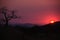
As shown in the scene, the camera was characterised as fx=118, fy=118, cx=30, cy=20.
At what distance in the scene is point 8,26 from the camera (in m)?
1.25

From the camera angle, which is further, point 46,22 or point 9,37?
point 46,22

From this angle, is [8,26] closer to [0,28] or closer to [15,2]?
[0,28]

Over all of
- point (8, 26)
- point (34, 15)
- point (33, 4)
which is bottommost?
point (8, 26)

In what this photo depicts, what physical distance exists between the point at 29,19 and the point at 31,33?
0.57 ft

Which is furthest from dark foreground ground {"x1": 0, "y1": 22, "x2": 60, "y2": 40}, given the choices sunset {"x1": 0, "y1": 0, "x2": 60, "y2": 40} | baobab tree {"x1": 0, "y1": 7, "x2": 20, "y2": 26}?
baobab tree {"x1": 0, "y1": 7, "x2": 20, "y2": 26}

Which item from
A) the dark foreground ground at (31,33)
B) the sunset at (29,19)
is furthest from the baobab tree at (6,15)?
the dark foreground ground at (31,33)

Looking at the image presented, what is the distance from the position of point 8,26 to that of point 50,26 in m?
0.44

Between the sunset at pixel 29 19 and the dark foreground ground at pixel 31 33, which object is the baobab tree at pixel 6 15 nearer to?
the sunset at pixel 29 19

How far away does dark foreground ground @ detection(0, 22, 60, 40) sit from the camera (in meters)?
1.19

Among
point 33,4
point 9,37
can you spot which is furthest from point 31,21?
point 9,37

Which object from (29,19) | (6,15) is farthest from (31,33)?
(6,15)

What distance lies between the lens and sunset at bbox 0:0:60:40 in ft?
3.94

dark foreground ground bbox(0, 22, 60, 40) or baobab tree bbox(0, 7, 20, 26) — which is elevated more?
baobab tree bbox(0, 7, 20, 26)

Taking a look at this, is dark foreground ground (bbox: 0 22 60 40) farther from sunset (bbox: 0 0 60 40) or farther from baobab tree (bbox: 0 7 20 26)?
baobab tree (bbox: 0 7 20 26)
